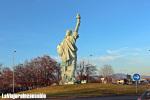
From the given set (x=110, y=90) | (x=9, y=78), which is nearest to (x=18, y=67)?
(x=9, y=78)

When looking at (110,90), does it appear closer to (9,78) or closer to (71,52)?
(71,52)

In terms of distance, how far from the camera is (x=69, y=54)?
7044 cm

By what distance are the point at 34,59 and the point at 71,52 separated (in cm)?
6076

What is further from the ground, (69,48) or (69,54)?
(69,48)

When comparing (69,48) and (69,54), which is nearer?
(69,48)

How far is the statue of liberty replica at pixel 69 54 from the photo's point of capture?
69.9 m

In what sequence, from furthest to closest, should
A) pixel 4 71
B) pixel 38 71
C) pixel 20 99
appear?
pixel 4 71
pixel 38 71
pixel 20 99

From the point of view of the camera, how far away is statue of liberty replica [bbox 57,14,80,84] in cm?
6994

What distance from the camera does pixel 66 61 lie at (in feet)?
232

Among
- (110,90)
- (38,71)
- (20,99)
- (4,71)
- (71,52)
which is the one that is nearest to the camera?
(20,99)

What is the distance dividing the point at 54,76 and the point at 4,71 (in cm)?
1863

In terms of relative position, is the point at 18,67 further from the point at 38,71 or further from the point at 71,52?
the point at 71,52

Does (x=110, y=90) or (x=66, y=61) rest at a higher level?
(x=66, y=61)

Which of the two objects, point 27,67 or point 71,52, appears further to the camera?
point 27,67
